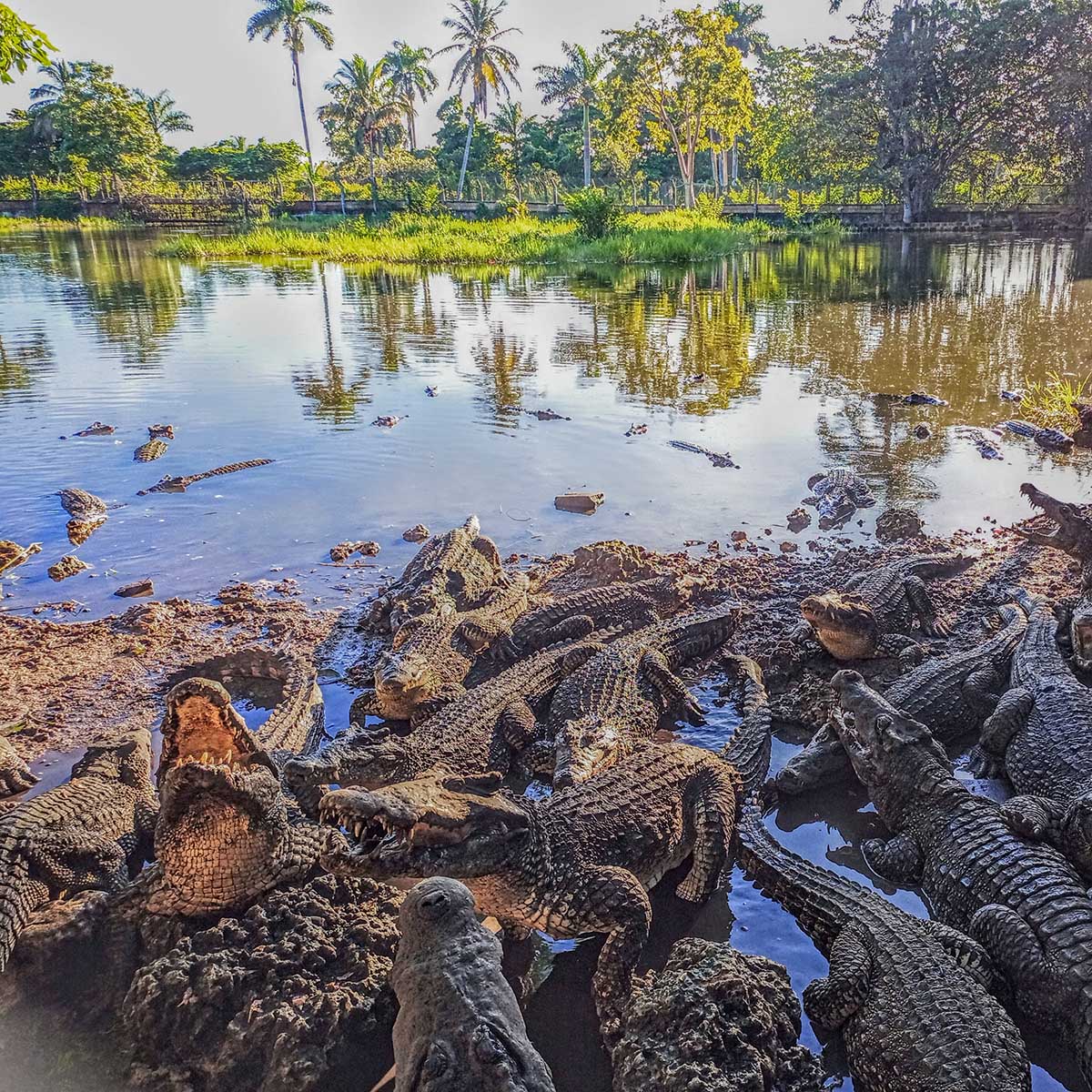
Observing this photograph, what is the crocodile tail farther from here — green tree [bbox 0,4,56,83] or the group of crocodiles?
green tree [bbox 0,4,56,83]

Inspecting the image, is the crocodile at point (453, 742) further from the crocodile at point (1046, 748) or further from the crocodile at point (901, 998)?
the crocodile at point (1046, 748)

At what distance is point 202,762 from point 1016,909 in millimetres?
3223

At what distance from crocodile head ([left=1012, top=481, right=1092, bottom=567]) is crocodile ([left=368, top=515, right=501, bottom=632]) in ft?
14.7

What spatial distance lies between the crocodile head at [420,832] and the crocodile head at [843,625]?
294cm

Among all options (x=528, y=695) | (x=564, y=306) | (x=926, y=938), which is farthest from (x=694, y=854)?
(x=564, y=306)

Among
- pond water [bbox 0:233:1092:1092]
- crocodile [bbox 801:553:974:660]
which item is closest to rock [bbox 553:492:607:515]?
pond water [bbox 0:233:1092:1092]

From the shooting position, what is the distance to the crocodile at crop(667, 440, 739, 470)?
9.77m

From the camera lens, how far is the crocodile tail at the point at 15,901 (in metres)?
3.13

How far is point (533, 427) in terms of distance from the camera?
11719 millimetres

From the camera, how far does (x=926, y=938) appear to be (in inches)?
118

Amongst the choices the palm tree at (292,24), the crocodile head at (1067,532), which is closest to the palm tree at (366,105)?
the palm tree at (292,24)

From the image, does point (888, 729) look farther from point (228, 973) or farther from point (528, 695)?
→ point (228, 973)

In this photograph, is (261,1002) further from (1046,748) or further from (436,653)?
(1046,748)

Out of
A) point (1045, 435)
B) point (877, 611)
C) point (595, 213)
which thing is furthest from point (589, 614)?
point (595, 213)
